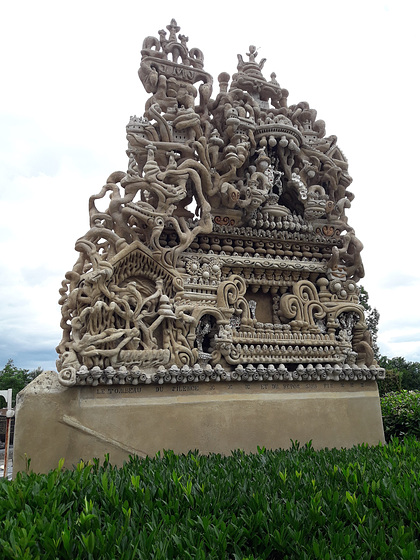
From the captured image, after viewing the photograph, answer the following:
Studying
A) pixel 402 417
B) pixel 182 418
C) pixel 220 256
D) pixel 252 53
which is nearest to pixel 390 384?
pixel 402 417

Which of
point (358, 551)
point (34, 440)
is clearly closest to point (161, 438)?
point (34, 440)

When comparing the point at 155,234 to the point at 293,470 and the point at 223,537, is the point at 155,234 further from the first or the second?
the point at 223,537

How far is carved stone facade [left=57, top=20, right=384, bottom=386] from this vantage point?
21.4 ft

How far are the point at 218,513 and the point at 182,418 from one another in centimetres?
334

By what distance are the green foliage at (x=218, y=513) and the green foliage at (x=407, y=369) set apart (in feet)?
73.5

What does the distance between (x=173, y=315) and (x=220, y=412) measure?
1.63 meters

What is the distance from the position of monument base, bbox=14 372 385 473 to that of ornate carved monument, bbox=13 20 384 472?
0.30ft

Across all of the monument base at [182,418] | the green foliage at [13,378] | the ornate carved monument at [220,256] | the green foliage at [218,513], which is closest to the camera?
the green foliage at [218,513]

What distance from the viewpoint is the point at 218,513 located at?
3.10 m

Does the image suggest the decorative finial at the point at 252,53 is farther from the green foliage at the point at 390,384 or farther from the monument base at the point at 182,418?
the green foliage at the point at 390,384

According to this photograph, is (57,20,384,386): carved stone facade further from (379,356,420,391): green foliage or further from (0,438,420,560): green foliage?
(379,356,420,391): green foliage

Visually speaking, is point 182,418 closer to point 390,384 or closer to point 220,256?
point 220,256

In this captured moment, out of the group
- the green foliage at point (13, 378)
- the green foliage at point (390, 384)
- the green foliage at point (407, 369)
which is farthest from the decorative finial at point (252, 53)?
the green foliage at point (407, 369)

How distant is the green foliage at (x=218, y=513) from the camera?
2.50 m
